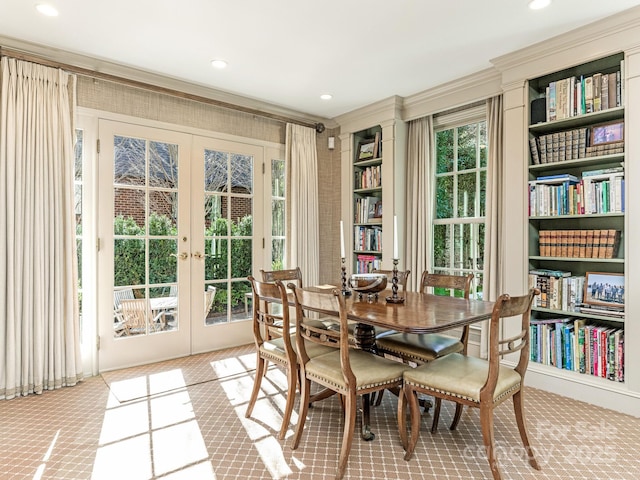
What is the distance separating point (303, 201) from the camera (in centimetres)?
441

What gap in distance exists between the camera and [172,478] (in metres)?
1.84

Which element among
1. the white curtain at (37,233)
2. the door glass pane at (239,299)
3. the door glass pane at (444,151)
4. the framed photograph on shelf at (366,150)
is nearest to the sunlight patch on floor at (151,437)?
the white curtain at (37,233)

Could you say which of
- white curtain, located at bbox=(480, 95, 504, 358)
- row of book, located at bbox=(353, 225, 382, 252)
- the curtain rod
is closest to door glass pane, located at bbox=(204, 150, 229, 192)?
the curtain rod

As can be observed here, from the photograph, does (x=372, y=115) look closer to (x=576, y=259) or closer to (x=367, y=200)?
(x=367, y=200)

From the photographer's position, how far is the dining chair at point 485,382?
68.7 inches

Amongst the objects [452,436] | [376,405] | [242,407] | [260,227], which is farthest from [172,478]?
[260,227]

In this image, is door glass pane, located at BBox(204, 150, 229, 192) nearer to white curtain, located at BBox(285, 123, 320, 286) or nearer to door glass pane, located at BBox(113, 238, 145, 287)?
white curtain, located at BBox(285, 123, 320, 286)

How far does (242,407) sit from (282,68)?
267 centimetres

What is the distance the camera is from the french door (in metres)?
3.34

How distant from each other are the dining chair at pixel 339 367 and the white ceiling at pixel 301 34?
1803 mm

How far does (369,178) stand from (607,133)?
2230mm

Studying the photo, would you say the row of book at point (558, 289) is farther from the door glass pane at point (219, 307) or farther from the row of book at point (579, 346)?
the door glass pane at point (219, 307)

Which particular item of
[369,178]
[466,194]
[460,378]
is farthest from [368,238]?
[460,378]

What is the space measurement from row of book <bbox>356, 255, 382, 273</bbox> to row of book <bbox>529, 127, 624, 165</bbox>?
186 cm
